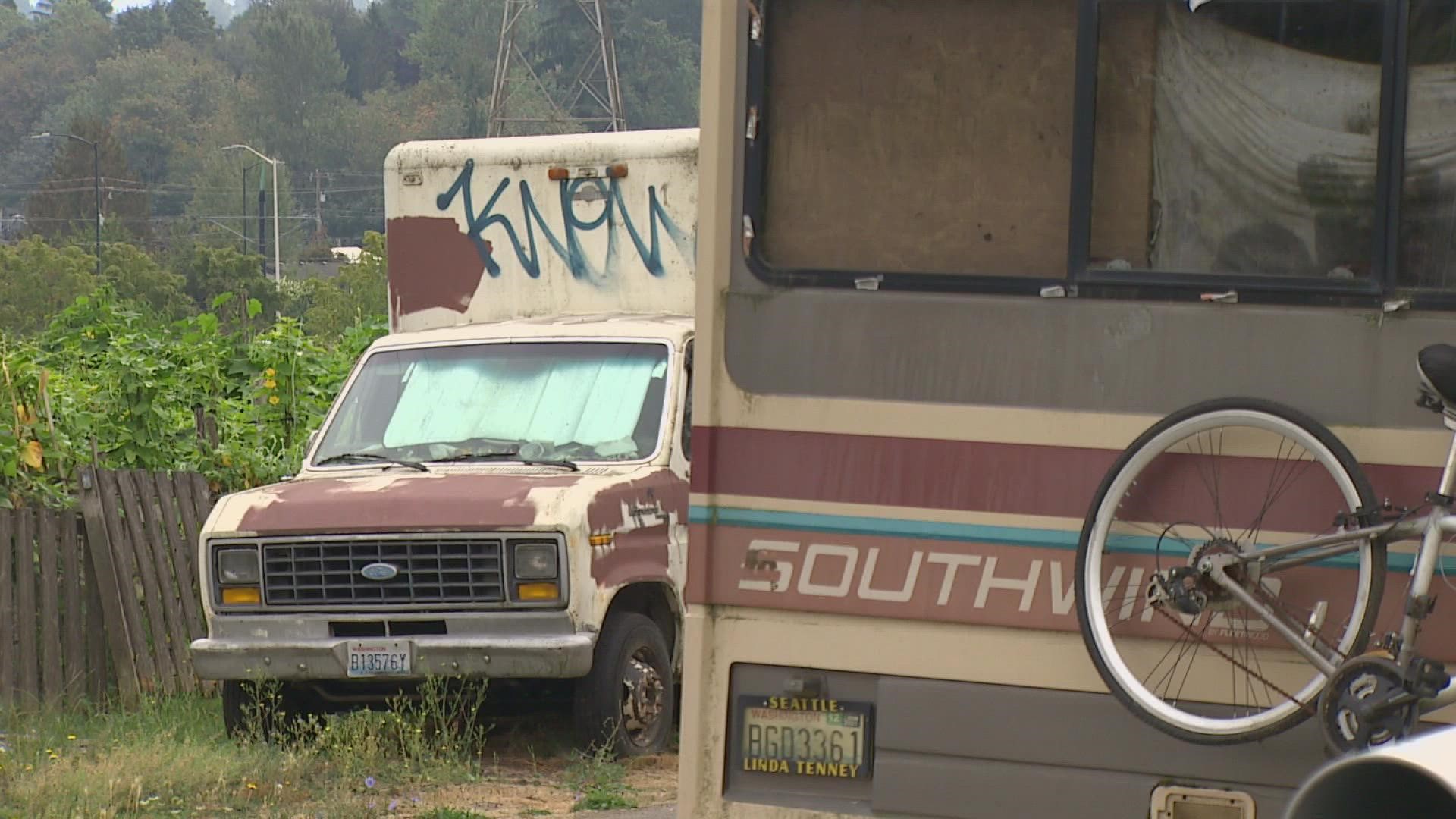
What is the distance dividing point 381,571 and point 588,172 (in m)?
2.87

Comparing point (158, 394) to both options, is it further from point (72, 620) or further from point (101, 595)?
point (72, 620)

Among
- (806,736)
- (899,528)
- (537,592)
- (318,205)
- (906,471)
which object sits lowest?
(537,592)

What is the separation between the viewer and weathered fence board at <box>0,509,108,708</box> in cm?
1062

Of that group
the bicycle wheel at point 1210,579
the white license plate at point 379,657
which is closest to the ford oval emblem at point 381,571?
the white license plate at point 379,657

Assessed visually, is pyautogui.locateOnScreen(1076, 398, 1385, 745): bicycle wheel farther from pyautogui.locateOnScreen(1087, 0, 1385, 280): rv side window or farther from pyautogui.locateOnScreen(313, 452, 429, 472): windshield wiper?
pyautogui.locateOnScreen(313, 452, 429, 472): windshield wiper

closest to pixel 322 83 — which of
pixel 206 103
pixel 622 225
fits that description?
pixel 206 103

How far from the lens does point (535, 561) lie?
9.15m

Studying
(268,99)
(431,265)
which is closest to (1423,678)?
(431,265)

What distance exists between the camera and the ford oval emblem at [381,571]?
9.24 metres

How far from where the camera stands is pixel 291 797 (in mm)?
8383

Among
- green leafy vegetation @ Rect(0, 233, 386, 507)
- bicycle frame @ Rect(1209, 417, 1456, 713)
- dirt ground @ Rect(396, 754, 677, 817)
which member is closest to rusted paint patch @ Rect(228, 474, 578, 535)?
dirt ground @ Rect(396, 754, 677, 817)

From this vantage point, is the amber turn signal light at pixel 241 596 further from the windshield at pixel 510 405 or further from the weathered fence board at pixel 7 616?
the weathered fence board at pixel 7 616

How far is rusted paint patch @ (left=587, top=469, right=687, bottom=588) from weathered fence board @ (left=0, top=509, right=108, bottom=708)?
328 centimetres

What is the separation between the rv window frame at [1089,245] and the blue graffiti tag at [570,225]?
5.57 meters
